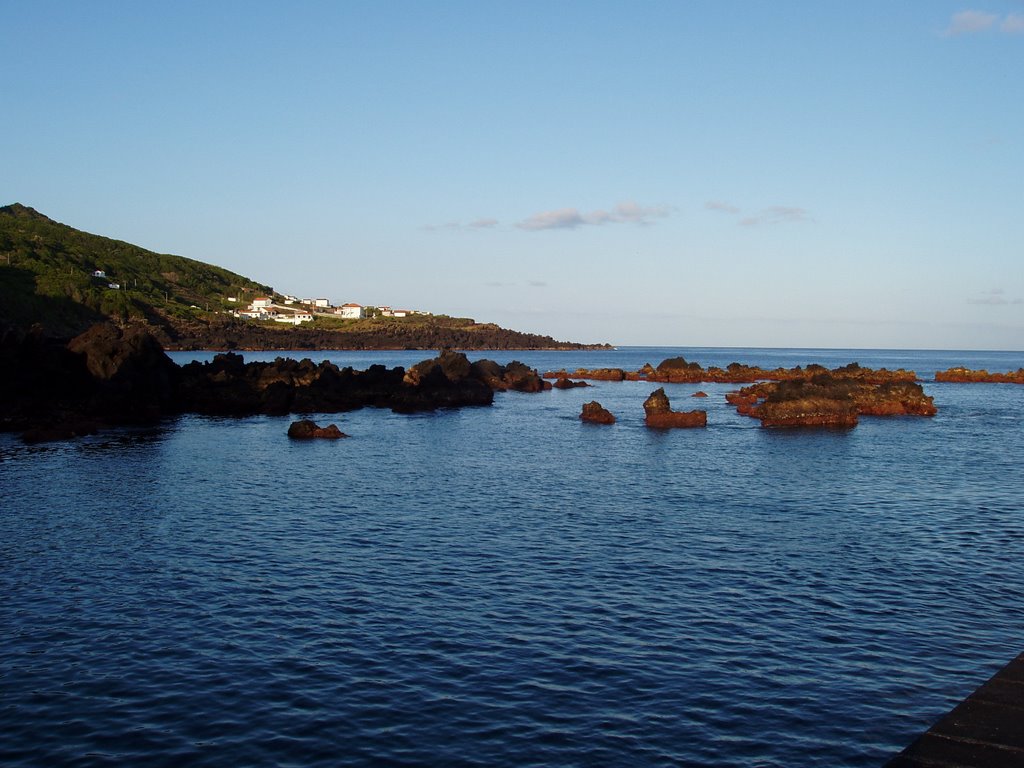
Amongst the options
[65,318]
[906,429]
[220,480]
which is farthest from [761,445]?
[65,318]

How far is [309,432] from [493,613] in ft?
147

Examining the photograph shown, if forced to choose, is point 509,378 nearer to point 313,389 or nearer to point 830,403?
point 313,389

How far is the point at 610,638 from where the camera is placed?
69.6 feet

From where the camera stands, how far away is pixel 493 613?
23156mm

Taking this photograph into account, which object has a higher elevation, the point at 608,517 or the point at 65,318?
the point at 65,318

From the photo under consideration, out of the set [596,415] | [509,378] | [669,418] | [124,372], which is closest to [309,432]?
[124,372]

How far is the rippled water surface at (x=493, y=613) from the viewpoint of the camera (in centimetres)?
1603

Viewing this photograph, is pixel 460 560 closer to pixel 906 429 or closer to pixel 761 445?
pixel 761 445

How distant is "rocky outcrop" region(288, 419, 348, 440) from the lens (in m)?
64.9

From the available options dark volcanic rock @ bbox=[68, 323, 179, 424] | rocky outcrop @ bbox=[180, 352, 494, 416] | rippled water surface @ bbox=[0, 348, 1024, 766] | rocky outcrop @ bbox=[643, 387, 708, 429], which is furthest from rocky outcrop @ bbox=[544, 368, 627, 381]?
rippled water surface @ bbox=[0, 348, 1024, 766]

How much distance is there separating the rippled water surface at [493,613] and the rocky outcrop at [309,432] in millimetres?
15061

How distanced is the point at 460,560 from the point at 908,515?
851 inches

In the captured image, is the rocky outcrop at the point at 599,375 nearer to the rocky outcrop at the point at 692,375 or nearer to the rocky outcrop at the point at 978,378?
the rocky outcrop at the point at 692,375

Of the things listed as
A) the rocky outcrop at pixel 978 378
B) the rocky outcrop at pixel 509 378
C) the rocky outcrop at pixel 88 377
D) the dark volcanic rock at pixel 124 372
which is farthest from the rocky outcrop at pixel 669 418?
the rocky outcrop at pixel 978 378
